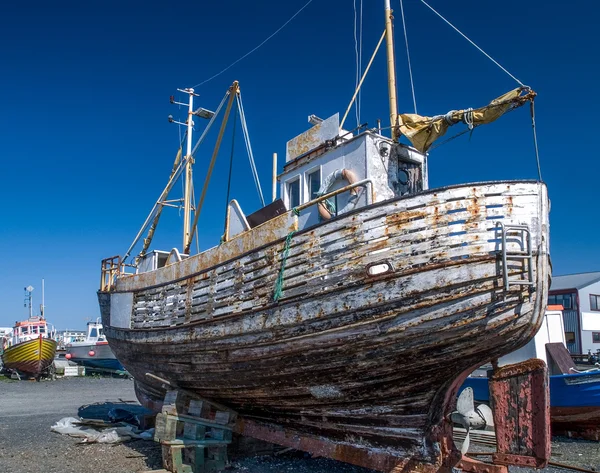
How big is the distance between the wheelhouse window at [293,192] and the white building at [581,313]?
2805 cm

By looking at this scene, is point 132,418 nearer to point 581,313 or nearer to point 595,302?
point 581,313

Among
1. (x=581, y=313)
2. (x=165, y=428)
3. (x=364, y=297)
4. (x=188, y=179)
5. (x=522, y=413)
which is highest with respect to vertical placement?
(x=188, y=179)

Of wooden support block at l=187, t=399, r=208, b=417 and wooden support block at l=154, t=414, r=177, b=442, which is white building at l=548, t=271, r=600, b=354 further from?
wooden support block at l=154, t=414, r=177, b=442

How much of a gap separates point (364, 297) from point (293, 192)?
304cm

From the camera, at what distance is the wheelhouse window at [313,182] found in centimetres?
819

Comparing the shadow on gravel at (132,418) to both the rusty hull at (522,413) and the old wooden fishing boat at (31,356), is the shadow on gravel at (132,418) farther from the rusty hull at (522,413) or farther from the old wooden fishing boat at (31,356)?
the old wooden fishing boat at (31,356)

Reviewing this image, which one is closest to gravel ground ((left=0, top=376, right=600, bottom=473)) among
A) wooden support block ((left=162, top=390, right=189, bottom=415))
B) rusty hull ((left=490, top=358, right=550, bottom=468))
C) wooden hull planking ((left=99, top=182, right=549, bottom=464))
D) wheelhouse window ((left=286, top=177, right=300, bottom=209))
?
wooden support block ((left=162, top=390, right=189, bottom=415))

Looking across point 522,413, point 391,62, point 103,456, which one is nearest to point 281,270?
point 522,413

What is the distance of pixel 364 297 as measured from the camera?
6.09 m

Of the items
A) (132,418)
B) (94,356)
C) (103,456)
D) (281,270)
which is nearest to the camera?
(281,270)

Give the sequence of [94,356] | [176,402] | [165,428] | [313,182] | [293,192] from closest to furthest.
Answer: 1. [165,428]
2. [313,182]
3. [176,402]
4. [293,192]
5. [94,356]

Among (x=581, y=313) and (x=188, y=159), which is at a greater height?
(x=188, y=159)

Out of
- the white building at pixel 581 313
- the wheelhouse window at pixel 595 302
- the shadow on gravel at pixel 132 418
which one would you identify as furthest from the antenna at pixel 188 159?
the wheelhouse window at pixel 595 302

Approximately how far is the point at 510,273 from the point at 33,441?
9.83 metres
